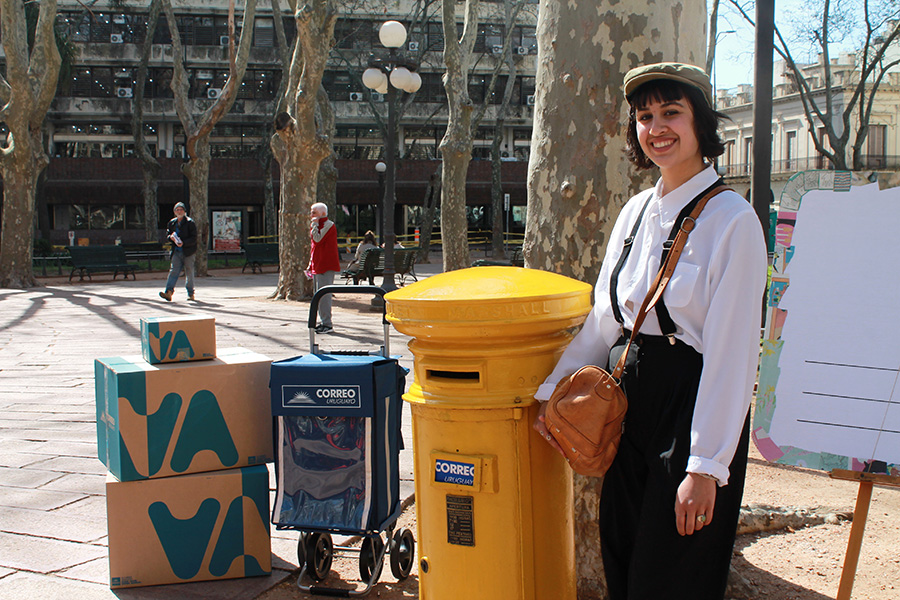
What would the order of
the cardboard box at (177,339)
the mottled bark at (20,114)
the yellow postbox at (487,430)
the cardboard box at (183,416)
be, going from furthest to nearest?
the mottled bark at (20,114)
the cardboard box at (177,339)
the cardboard box at (183,416)
the yellow postbox at (487,430)

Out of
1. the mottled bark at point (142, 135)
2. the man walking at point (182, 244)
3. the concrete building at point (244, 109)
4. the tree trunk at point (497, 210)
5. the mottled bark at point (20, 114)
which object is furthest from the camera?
the concrete building at point (244, 109)

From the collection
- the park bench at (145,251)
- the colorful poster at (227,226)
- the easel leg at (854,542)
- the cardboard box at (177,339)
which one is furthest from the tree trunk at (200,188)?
the easel leg at (854,542)

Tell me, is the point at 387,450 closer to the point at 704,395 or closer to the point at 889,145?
the point at 704,395

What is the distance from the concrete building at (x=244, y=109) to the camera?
44844 mm

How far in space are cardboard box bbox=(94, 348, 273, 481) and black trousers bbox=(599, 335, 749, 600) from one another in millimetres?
1894

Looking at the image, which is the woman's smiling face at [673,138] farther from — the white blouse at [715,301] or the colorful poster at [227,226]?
the colorful poster at [227,226]

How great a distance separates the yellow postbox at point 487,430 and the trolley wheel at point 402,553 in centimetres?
99

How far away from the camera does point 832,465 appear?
2580 mm

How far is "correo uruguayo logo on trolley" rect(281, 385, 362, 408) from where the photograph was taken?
3.24 meters

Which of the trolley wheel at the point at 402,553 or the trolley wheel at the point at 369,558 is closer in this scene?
the trolley wheel at the point at 369,558

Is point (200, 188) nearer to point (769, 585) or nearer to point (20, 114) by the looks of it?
point (20, 114)

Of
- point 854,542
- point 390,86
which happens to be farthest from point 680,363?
point 390,86

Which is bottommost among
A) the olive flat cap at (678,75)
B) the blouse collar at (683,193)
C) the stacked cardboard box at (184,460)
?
the stacked cardboard box at (184,460)

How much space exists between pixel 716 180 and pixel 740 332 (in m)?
0.48
